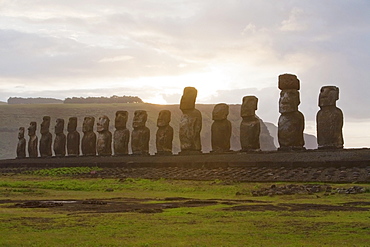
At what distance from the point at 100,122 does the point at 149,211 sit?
26996 millimetres

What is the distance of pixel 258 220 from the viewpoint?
9.67 meters

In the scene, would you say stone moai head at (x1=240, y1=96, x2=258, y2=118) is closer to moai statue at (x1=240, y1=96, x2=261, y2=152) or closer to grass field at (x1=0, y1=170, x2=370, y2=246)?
moai statue at (x1=240, y1=96, x2=261, y2=152)

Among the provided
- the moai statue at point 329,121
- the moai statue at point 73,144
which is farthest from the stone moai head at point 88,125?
the moai statue at point 329,121

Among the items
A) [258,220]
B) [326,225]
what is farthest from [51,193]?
[326,225]

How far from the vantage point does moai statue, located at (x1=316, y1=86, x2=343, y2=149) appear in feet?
78.0

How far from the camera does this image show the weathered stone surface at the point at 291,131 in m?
25.0

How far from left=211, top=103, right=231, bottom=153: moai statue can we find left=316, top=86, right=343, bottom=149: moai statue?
5618mm

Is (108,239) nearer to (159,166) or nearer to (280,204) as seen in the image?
(280,204)

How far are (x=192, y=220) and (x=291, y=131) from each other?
52.0 ft

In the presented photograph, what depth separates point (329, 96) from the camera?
2402cm

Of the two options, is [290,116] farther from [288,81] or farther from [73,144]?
[73,144]

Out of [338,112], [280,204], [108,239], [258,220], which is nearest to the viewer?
[108,239]

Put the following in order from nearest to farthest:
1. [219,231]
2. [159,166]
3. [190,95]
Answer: [219,231]
[159,166]
[190,95]

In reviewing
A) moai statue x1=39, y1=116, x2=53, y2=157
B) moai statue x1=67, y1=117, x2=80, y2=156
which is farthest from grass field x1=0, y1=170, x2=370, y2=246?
moai statue x1=39, y1=116, x2=53, y2=157
